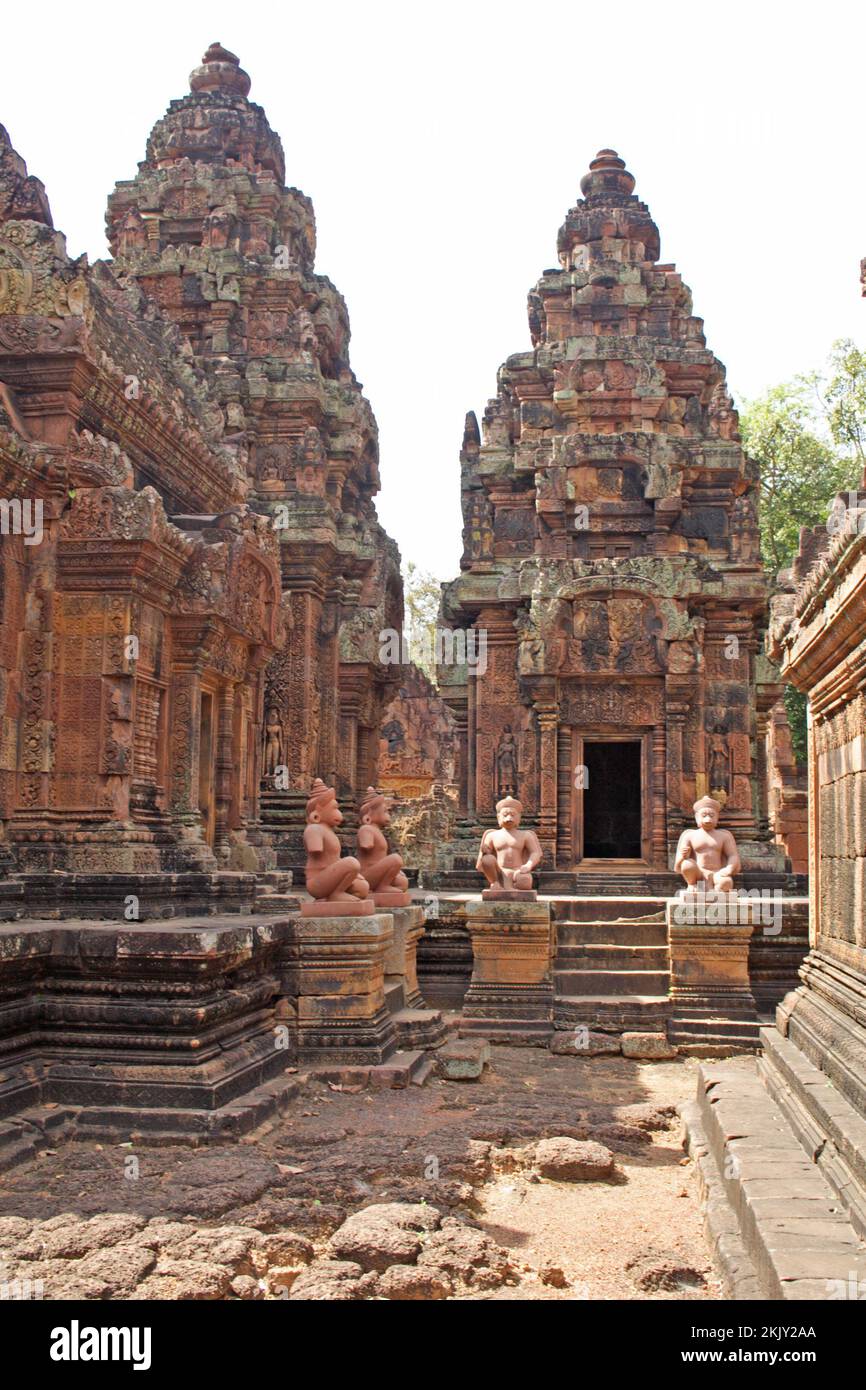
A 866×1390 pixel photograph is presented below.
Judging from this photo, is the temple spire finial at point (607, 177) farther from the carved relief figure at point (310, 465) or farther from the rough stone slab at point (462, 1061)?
the rough stone slab at point (462, 1061)

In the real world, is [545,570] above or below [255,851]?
above

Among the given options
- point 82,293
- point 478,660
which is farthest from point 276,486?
point 82,293

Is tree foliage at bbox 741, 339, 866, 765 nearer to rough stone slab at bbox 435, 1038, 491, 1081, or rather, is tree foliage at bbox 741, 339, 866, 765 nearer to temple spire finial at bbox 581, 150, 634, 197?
temple spire finial at bbox 581, 150, 634, 197

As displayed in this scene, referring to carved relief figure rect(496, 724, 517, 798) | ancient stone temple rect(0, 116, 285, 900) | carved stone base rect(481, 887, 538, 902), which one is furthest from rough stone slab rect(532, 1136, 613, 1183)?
carved relief figure rect(496, 724, 517, 798)

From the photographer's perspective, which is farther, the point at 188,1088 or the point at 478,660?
the point at 478,660

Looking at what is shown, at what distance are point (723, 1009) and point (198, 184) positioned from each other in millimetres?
14105

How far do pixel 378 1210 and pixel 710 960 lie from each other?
6.28m

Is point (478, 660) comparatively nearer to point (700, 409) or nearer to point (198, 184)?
point (700, 409)

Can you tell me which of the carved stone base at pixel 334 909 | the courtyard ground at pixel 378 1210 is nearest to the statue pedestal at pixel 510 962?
the carved stone base at pixel 334 909

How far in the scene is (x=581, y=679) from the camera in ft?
51.4

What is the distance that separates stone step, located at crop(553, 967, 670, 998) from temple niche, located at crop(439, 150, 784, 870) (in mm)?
3696

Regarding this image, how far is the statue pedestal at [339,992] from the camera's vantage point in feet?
27.4

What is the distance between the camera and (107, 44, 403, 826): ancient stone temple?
15984mm

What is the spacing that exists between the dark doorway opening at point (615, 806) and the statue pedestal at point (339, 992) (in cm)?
922
